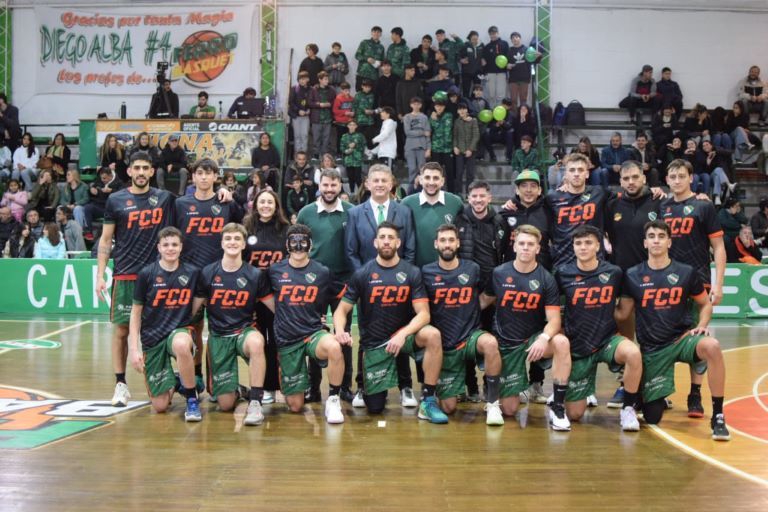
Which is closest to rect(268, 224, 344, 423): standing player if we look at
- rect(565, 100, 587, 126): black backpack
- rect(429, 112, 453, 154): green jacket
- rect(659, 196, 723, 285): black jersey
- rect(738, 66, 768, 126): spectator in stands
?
rect(659, 196, 723, 285): black jersey

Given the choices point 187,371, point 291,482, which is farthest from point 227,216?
point 291,482

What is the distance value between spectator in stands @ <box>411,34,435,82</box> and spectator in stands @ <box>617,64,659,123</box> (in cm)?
472

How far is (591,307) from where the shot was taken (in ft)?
23.4

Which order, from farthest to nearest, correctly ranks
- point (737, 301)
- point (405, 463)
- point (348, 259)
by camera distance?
1. point (737, 301)
2. point (348, 259)
3. point (405, 463)

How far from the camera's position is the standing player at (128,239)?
7.70 m

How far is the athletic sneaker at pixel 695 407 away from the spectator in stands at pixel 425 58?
41.0ft

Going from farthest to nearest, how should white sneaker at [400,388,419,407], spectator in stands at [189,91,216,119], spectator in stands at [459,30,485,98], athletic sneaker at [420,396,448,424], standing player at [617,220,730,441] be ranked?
1. spectator in stands at [459,30,485,98]
2. spectator in stands at [189,91,216,119]
3. white sneaker at [400,388,419,407]
4. athletic sneaker at [420,396,448,424]
5. standing player at [617,220,730,441]

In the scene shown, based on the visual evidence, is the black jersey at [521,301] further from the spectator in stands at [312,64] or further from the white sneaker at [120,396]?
the spectator in stands at [312,64]

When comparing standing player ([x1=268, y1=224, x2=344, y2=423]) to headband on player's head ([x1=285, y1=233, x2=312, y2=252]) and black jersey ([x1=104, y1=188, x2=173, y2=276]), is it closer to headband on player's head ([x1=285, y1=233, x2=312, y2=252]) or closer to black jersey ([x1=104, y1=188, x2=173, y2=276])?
headband on player's head ([x1=285, y1=233, x2=312, y2=252])

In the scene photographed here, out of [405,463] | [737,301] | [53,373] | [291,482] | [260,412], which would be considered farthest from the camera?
[737,301]

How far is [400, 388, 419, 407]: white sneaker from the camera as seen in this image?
760cm

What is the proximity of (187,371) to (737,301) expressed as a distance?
33.4ft

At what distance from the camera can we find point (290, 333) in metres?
7.31

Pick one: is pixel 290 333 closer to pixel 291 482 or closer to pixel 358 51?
pixel 291 482
